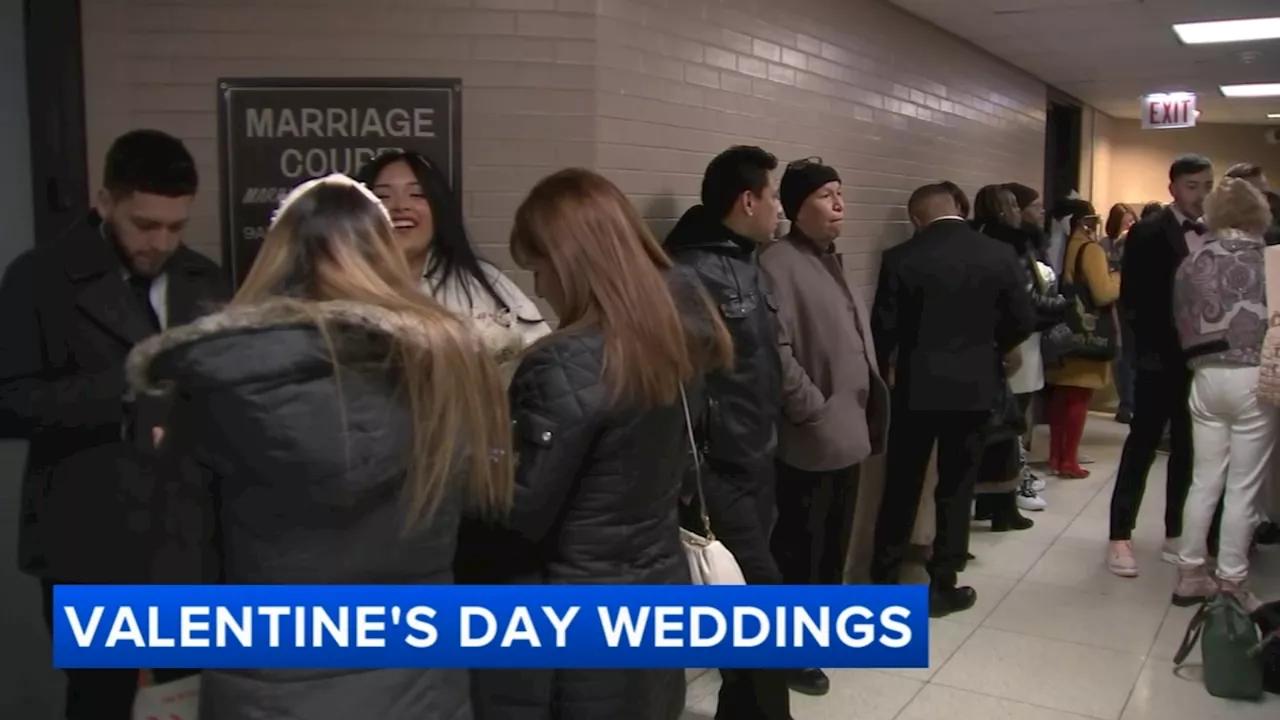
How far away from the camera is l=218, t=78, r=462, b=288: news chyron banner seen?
9.87ft

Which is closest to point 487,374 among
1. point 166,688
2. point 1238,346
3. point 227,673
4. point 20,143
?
point 227,673

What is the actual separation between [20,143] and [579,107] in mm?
1563

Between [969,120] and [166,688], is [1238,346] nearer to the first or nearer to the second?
[969,120]

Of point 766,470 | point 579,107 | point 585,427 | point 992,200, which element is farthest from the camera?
point 992,200

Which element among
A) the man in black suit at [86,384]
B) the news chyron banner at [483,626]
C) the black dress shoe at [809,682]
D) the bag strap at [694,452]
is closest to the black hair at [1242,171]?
the black dress shoe at [809,682]

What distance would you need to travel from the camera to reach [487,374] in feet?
5.46

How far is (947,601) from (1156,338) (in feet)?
4.33

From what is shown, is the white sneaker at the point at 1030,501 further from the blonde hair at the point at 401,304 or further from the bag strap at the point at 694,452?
the blonde hair at the point at 401,304

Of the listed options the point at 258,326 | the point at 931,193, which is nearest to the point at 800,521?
the point at 931,193

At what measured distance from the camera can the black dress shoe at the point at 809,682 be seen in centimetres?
333

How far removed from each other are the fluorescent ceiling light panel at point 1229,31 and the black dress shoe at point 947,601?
3.77 metres

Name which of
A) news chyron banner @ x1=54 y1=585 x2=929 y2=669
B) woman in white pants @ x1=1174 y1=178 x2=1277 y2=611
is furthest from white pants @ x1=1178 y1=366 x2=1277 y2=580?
news chyron banner @ x1=54 y1=585 x2=929 y2=669

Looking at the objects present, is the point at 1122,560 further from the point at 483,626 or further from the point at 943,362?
the point at 483,626

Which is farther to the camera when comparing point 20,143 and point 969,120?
point 969,120
